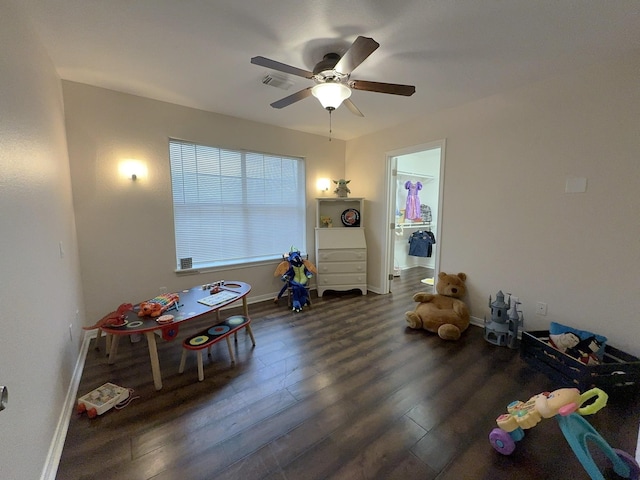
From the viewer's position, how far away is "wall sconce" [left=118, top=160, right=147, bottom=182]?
8.93 feet

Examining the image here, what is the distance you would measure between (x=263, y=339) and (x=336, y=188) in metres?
2.76

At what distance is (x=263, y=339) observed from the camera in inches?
106

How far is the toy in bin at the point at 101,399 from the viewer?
1.68 metres

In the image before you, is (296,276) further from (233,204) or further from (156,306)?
(156,306)

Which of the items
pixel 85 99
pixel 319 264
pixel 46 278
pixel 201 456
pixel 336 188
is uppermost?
pixel 85 99

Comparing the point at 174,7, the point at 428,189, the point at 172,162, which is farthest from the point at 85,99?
the point at 428,189

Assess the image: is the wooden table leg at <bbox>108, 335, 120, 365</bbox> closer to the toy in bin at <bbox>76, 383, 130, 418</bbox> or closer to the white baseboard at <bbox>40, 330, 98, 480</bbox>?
the white baseboard at <bbox>40, 330, 98, 480</bbox>

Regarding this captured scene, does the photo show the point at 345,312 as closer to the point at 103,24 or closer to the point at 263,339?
the point at 263,339

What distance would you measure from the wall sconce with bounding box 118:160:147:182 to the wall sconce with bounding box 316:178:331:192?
2.43 meters

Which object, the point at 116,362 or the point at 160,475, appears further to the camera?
the point at 116,362

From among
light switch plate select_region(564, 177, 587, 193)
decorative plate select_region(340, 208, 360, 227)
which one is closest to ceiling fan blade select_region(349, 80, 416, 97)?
light switch plate select_region(564, 177, 587, 193)

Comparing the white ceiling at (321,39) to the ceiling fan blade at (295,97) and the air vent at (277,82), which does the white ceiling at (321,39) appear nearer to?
the air vent at (277,82)

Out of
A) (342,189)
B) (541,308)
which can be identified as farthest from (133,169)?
(541,308)

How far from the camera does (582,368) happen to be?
1.84 metres
